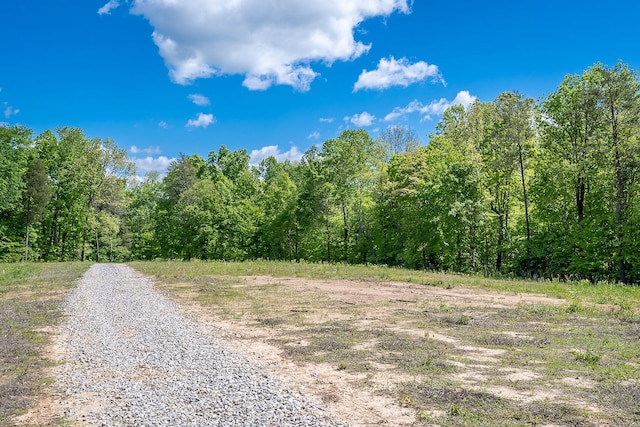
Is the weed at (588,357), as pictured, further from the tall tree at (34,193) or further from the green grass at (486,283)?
the tall tree at (34,193)

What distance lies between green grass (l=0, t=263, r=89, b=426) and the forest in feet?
85.8

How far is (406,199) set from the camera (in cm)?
3828

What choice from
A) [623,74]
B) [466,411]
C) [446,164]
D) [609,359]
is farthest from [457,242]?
[466,411]

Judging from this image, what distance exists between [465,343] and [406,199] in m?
28.8

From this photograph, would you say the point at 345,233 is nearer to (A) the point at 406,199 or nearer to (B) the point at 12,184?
(A) the point at 406,199

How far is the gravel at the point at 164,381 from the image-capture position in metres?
6.02

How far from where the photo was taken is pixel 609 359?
858cm

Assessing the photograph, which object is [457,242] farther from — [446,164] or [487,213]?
[446,164]

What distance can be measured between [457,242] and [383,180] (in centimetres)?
936

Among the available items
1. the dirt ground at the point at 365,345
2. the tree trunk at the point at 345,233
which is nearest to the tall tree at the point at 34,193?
the tree trunk at the point at 345,233

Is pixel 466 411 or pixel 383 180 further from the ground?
pixel 383 180

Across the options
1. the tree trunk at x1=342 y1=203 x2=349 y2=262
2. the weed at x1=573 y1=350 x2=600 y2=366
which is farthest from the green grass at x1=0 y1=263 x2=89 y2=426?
the tree trunk at x1=342 y1=203 x2=349 y2=262

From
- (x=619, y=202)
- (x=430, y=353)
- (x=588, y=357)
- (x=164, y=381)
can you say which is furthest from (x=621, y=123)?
(x=164, y=381)

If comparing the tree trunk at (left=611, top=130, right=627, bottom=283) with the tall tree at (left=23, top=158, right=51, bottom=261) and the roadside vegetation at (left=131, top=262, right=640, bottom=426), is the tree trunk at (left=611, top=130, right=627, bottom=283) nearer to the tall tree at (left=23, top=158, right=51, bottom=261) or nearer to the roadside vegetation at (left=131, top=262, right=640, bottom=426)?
the roadside vegetation at (left=131, top=262, right=640, bottom=426)
